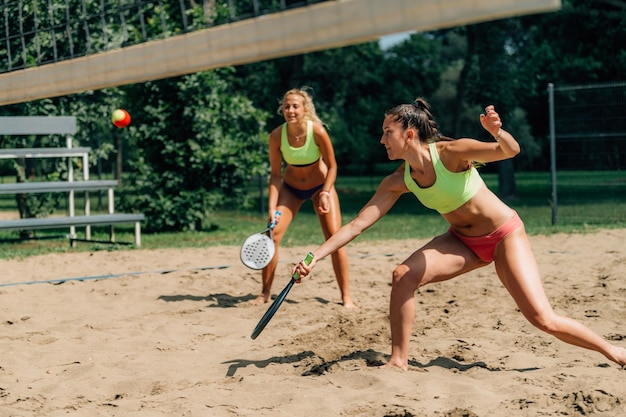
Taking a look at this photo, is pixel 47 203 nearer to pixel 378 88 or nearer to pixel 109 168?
pixel 109 168

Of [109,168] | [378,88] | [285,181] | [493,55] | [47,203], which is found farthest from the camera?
[378,88]

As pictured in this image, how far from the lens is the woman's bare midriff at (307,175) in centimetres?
698

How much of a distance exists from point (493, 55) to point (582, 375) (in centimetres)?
1568

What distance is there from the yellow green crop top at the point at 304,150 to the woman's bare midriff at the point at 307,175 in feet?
0.23

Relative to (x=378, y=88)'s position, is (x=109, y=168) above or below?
below

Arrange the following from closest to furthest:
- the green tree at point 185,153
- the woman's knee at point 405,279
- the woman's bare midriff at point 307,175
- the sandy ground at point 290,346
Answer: the sandy ground at point 290,346, the woman's knee at point 405,279, the woman's bare midriff at point 307,175, the green tree at point 185,153

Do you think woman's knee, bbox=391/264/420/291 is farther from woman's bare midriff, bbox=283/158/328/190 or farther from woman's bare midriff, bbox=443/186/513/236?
woman's bare midriff, bbox=283/158/328/190

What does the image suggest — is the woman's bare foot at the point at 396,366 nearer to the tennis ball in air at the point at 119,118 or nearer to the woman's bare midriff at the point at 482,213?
the woman's bare midriff at the point at 482,213

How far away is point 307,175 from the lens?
701 cm

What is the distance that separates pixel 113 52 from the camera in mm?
4988

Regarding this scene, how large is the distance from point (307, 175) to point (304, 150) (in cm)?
24

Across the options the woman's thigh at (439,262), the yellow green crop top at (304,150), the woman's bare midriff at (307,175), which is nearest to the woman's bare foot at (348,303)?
the woman's bare midriff at (307,175)

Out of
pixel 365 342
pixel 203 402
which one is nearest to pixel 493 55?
pixel 365 342

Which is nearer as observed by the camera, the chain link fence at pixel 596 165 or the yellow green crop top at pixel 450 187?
the yellow green crop top at pixel 450 187
